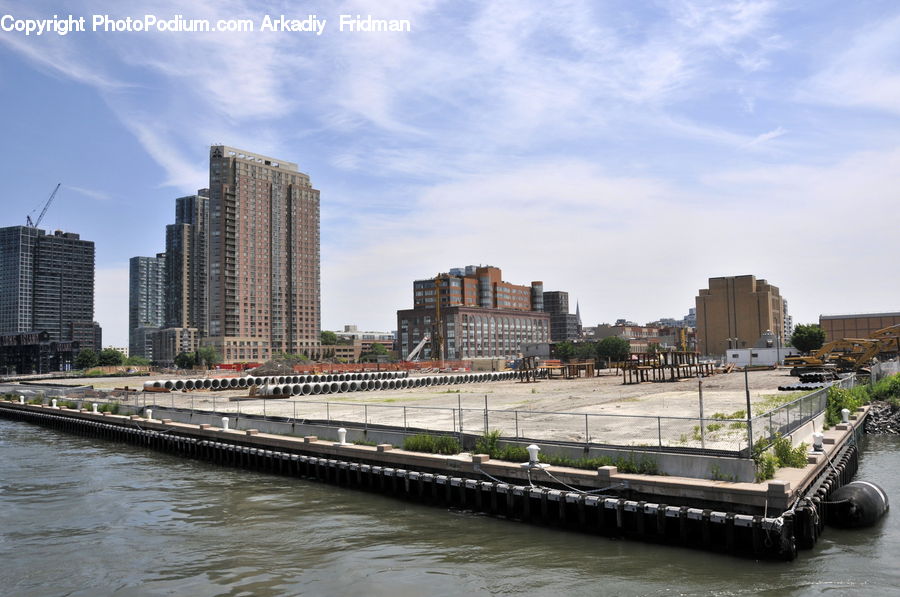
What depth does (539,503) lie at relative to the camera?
22672mm

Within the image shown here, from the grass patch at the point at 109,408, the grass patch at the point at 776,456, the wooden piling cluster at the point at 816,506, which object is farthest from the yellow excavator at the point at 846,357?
the grass patch at the point at 109,408

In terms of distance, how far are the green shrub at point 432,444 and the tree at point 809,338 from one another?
5581 inches

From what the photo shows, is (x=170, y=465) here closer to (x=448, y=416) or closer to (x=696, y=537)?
(x=448, y=416)

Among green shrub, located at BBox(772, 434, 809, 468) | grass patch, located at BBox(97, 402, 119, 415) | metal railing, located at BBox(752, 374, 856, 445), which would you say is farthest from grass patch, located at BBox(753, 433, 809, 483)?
grass patch, located at BBox(97, 402, 119, 415)

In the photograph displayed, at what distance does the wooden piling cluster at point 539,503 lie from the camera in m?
18.4

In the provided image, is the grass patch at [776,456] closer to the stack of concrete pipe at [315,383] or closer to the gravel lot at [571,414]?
the gravel lot at [571,414]

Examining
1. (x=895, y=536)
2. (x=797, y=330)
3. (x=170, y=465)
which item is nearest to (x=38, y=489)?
(x=170, y=465)

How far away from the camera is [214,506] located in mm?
26781

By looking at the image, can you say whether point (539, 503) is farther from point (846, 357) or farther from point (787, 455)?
point (846, 357)

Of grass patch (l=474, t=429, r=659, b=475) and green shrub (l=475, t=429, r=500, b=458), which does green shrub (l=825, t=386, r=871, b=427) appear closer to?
grass patch (l=474, t=429, r=659, b=475)

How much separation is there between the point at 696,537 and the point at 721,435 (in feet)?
26.9

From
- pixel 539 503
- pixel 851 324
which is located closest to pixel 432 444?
pixel 539 503

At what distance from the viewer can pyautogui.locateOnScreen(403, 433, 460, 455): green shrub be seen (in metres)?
26.9

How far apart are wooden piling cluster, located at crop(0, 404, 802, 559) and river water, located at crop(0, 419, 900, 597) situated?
1.60 ft
